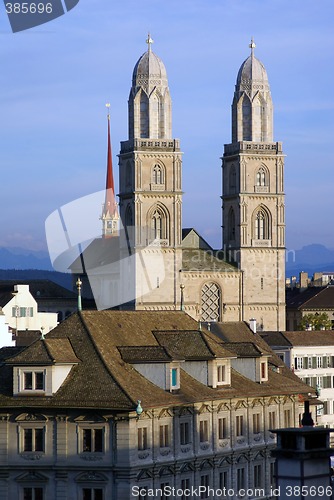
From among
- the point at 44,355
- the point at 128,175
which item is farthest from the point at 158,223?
the point at 44,355

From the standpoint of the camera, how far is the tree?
17588cm

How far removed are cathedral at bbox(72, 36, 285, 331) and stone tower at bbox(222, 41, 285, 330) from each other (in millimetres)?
92

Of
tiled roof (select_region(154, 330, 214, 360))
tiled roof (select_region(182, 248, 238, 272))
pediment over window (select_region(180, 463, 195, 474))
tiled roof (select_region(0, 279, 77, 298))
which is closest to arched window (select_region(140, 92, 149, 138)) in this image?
tiled roof (select_region(182, 248, 238, 272))

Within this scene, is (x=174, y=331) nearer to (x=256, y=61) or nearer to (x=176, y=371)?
(x=176, y=371)

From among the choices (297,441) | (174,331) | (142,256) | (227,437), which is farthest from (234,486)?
(142,256)

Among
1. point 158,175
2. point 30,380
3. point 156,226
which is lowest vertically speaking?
point 30,380

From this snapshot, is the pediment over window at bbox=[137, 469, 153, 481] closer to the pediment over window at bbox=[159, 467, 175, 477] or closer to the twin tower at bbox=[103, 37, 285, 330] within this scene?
the pediment over window at bbox=[159, 467, 175, 477]

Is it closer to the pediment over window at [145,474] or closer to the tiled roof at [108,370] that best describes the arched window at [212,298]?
the tiled roof at [108,370]

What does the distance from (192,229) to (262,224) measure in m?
6.73

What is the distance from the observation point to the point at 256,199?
170 meters

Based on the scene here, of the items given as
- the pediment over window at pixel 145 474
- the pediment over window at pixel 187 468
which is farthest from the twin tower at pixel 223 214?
the pediment over window at pixel 145 474

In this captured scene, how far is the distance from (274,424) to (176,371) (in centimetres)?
856

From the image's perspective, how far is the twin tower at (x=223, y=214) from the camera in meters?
165

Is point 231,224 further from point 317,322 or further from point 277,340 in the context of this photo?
point 277,340
